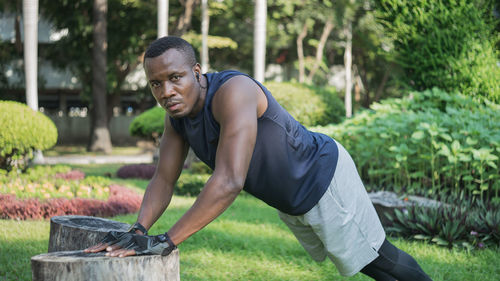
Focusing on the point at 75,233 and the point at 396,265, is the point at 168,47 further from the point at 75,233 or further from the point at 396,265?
the point at 396,265

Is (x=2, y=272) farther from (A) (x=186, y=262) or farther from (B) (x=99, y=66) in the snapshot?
(B) (x=99, y=66)

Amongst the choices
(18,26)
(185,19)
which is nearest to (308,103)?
(185,19)

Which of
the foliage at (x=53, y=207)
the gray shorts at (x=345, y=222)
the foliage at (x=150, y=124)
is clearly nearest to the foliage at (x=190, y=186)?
the foliage at (x=53, y=207)

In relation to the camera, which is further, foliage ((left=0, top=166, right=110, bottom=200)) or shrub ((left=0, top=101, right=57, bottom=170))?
shrub ((left=0, top=101, right=57, bottom=170))

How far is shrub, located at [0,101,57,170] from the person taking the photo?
8594mm

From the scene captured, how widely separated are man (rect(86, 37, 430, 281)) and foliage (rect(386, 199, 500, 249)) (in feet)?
7.82

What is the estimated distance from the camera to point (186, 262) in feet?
15.2

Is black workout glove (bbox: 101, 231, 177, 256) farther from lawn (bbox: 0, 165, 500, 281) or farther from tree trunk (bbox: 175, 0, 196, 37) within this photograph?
tree trunk (bbox: 175, 0, 196, 37)

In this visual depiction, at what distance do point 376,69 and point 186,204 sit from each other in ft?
88.5

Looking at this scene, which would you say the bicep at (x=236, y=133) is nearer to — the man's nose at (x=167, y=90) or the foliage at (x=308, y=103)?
the man's nose at (x=167, y=90)

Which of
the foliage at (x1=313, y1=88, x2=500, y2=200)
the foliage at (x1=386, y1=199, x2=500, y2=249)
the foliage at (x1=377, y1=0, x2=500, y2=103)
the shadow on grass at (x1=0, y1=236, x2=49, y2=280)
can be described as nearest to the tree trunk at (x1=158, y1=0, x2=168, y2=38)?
the foliage at (x1=377, y1=0, x2=500, y2=103)

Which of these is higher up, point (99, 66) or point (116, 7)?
point (116, 7)

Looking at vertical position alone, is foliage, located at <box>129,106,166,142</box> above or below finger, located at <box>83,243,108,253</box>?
below

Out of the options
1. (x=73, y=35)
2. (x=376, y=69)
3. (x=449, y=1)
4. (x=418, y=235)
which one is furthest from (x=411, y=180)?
(x=376, y=69)
